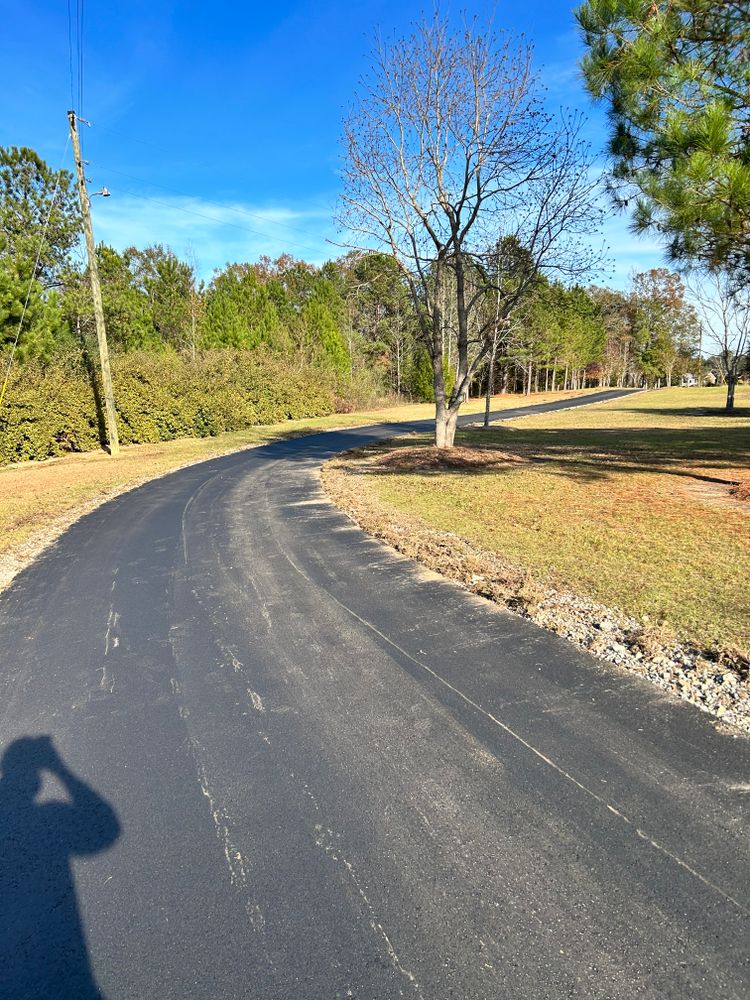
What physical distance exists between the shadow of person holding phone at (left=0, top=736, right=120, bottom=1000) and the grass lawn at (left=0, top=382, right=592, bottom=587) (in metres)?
3.88

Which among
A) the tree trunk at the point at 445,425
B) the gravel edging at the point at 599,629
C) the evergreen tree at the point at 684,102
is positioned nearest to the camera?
the gravel edging at the point at 599,629

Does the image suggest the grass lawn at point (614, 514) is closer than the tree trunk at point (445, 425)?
Yes

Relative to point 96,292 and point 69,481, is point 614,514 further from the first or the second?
point 96,292

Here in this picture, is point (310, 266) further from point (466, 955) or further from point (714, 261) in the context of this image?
point (466, 955)

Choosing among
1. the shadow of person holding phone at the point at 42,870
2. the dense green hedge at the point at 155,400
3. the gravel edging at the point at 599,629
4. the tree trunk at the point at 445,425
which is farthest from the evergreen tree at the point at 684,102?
the dense green hedge at the point at 155,400

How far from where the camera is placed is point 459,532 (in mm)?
7363

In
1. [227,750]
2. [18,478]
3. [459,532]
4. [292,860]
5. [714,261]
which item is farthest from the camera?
[18,478]

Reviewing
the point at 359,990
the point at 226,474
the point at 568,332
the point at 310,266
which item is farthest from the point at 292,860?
the point at 310,266

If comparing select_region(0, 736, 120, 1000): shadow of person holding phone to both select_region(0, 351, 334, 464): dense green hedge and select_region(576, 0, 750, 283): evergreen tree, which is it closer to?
select_region(576, 0, 750, 283): evergreen tree

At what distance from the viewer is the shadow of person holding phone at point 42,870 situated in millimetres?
1854

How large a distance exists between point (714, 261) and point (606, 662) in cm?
768

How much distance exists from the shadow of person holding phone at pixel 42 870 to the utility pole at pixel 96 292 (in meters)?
15.6

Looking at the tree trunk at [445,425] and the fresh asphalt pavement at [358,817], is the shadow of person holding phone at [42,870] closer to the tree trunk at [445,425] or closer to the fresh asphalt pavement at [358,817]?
the fresh asphalt pavement at [358,817]

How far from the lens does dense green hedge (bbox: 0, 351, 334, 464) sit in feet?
52.2
